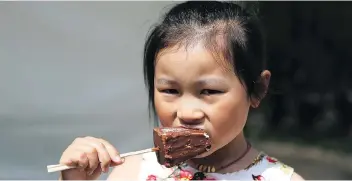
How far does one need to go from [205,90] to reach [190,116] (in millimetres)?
90

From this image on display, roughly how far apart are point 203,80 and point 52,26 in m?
1.63

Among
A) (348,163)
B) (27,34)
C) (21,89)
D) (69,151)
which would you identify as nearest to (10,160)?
(21,89)

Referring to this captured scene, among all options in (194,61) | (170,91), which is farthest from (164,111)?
(194,61)

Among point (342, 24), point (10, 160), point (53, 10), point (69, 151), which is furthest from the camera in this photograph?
point (342, 24)

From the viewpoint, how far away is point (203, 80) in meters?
1.85

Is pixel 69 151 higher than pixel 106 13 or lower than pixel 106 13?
lower

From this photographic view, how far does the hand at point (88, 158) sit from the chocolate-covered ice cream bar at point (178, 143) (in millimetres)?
150

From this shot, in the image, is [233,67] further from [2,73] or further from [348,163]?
[348,163]

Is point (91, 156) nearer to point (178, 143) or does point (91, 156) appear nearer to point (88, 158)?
point (88, 158)

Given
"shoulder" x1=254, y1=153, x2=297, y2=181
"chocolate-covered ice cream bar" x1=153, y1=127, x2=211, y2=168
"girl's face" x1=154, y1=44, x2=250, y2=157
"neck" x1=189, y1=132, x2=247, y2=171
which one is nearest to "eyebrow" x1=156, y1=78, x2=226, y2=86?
→ "girl's face" x1=154, y1=44, x2=250, y2=157

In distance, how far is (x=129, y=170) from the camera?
2172 millimetres

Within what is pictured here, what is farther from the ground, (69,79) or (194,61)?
(194,61)

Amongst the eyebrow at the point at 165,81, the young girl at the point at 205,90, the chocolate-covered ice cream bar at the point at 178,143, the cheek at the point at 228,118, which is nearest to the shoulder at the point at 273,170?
the young girl at the point at 205,90

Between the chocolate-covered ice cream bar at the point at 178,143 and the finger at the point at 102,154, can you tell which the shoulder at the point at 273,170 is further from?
the finger at the point at 102,154
